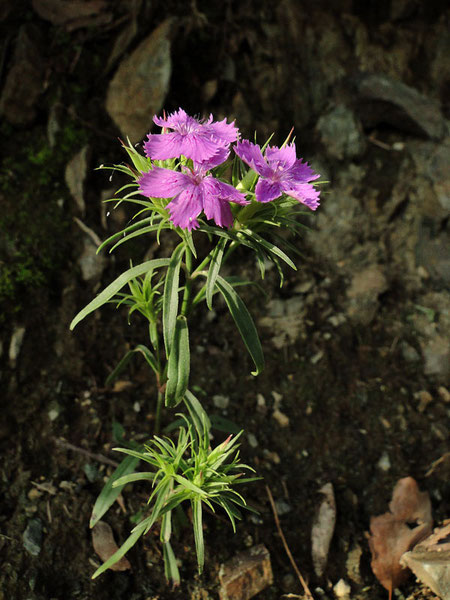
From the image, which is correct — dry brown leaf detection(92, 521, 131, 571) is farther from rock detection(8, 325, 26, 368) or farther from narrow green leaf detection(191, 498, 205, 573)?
rock detection(8, 325, 26, 368)

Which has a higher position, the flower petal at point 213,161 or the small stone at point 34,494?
the flower petal at point 213,161

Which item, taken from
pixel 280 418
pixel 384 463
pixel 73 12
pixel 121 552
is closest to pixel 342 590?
pixel 384 463

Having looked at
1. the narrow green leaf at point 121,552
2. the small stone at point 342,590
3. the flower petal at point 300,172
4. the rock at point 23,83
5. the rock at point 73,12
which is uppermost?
the rock at point 73,12

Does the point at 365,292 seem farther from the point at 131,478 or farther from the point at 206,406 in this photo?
the point at 131,478

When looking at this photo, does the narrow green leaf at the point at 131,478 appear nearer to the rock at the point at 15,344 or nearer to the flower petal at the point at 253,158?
the rock at the point at 15,344

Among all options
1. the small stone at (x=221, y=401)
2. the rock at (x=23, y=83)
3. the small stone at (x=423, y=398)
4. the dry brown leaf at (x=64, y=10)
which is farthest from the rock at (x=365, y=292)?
the dry brown leaf at (x=64, y=10)

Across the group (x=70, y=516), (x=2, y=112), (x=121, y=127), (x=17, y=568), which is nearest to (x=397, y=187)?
(x=121, y=127)
